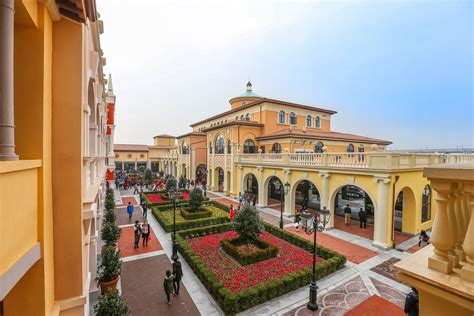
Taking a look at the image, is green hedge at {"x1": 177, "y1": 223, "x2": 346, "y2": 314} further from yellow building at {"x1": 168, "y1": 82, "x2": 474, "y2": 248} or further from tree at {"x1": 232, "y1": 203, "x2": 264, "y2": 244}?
yellow building at {"x1": 168, "y1": 82, "x2": 474, "y2": 248}

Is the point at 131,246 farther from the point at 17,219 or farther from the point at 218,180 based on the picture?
the point at 218,180

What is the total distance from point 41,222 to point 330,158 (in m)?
16.3

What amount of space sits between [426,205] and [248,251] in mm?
14581

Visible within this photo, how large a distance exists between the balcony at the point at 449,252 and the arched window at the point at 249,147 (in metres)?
26.8

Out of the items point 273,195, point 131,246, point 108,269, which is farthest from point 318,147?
point 108,269

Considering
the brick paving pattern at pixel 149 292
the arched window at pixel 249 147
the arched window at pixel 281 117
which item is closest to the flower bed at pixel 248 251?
the brick paving pattern at pixel 149 292

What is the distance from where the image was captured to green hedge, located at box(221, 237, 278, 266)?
10.9 m

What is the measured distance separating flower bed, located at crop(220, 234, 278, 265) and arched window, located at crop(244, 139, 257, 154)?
1734 centimetres

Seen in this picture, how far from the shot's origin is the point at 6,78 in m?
2.42

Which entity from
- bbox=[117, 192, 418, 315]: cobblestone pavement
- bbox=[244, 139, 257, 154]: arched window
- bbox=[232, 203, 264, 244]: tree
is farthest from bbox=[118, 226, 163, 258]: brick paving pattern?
bbox=[244, 139, 257, 154]: arched window

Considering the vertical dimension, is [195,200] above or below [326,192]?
below

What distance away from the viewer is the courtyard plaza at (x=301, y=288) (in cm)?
792

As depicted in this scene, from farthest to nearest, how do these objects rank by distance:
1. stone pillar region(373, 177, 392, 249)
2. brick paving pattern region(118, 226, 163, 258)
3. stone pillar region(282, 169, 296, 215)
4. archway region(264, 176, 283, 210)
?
1. archway region(264, 176, 283, 210)
2. stone pillar region(282, 169, 296, 215)
3. stone pillar region(373, 177, 392, 249)
4. brick paving pattern region(118, 226, 163, 258)

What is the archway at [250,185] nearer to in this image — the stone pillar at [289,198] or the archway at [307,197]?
the archway at [307,197]
